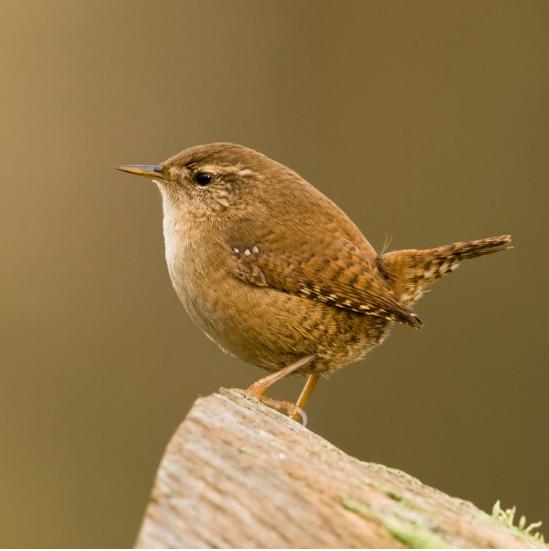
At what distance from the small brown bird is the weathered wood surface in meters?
1.82

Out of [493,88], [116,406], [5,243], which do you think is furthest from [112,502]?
[493,88]

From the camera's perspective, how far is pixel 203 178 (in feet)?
15.0

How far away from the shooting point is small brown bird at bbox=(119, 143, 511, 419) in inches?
160

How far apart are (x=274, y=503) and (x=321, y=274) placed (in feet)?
7.72

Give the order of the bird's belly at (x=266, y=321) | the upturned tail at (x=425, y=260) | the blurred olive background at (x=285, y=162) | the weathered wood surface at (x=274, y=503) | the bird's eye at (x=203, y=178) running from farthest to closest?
1. the blurred olive background at (x=285, y=162)
2. the bird's eye at (x=203, y=178)
3. the upturned tail at (x=425, y=260)
4. the bird's belly at (x=266, y=321)
5. the weathered wood surface at (x=274, y=503)

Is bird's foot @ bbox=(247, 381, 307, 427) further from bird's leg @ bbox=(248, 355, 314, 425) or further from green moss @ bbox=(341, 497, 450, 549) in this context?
green moss @ bbox=(341, 497, 450, 549)

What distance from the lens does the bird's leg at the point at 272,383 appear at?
3.90m

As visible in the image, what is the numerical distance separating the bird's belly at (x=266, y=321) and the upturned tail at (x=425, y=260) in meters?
0.27

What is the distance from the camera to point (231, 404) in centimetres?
230

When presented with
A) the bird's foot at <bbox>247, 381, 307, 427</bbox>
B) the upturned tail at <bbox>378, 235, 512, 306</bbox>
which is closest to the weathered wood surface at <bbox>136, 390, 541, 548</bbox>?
the bird's foot at <bbox>247, 381, 307, 427</bbox>

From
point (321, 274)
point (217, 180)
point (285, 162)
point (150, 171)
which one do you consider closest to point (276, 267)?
point (321, 274)

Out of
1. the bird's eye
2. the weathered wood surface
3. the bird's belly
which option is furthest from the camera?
the bird's eye

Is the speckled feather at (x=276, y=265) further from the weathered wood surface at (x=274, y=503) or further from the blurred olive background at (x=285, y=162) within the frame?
the blurred olive background at (x=285, y=162)

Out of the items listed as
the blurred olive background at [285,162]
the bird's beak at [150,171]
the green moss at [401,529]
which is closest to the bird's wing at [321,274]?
the bird's beak at [150,171]
